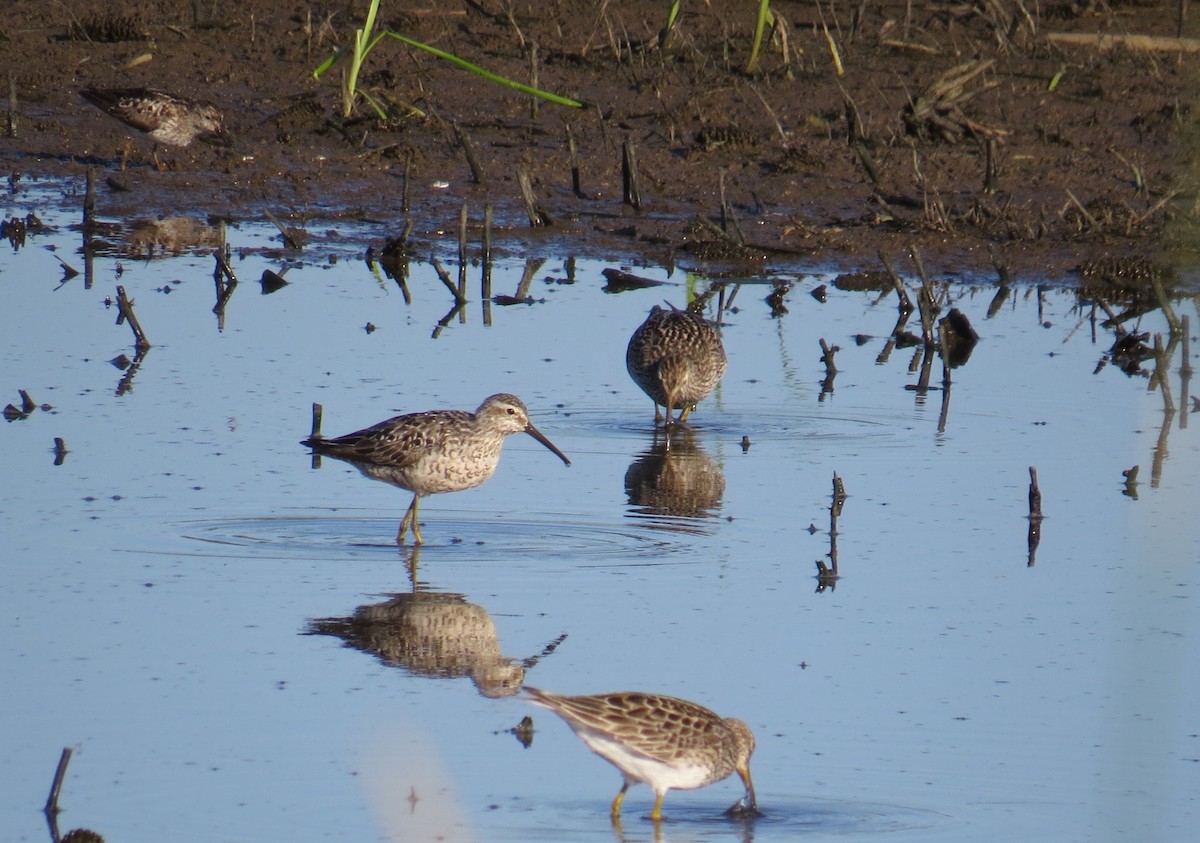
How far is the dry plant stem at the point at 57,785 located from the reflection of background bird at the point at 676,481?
4.40m

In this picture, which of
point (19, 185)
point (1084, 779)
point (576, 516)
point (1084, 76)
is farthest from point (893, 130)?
point (1084, 779)

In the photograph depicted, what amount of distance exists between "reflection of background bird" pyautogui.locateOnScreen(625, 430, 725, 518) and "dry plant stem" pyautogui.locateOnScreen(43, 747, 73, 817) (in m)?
4.40

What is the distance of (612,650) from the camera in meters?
7.48

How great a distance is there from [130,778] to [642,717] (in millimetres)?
1669

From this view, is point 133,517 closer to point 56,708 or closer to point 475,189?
point 56,708

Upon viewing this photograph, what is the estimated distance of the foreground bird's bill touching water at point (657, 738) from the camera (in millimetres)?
5938

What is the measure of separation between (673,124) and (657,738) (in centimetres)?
1269

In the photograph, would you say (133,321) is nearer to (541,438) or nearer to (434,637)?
(541,438)

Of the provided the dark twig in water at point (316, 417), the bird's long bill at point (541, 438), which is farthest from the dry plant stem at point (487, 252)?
the bird's long bill at point (541, 438)

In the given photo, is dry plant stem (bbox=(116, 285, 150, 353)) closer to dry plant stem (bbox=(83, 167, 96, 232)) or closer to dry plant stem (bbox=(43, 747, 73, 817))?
dry plant stem (bbox=(83, 167, 96, 232))

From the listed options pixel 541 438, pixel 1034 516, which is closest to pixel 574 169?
pixel 541 438

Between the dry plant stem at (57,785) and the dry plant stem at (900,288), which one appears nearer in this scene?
the dry plant stem at (57,785)

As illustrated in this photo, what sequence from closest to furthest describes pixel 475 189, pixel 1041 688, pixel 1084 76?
pixel 1041 688, pixel 475 189, pixel 1084 76

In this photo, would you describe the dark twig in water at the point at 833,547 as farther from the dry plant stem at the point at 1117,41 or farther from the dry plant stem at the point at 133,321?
the dry plant stem at the point at 1117,41
